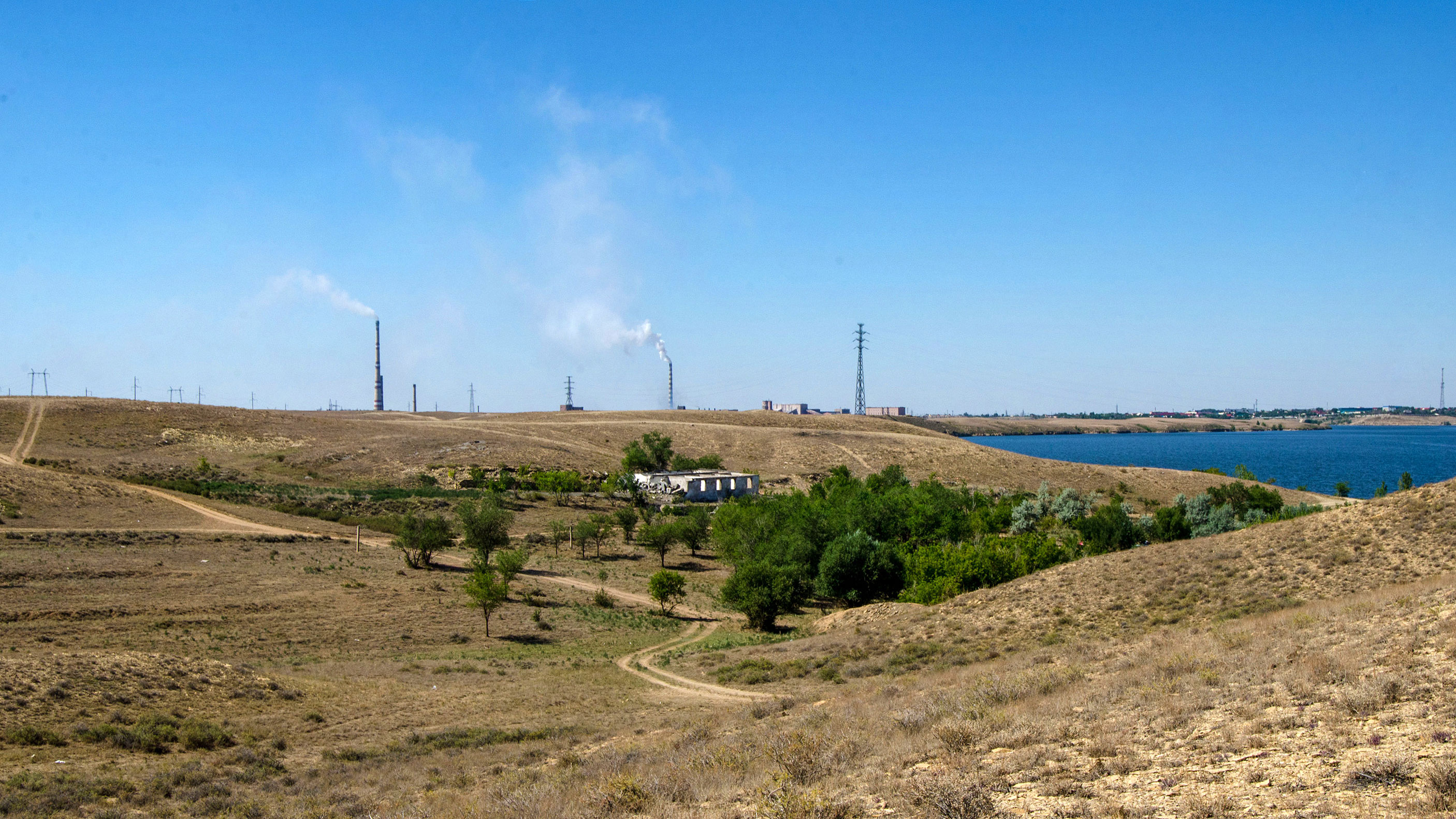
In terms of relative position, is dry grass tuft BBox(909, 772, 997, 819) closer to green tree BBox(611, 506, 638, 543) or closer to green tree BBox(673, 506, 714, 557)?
green tree BBox(673, 506, 714, 557)

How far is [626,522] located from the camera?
63031 millimetres

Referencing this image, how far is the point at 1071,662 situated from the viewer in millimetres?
18359

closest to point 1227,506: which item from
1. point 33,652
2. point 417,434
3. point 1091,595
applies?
point 1091,595

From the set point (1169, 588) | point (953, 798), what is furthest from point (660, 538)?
point (953, 798)

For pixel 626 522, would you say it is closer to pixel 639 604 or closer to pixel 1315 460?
pixel 639 604

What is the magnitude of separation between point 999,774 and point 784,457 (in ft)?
322

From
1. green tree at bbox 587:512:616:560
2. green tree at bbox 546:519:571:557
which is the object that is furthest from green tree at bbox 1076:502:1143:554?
green tree at bbox 546:519:571:557

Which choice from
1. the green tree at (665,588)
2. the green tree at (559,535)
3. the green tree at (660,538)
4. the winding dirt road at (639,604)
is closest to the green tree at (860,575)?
the winding dirt road at (639,604)

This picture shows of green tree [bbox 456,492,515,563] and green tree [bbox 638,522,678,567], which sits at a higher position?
green tree [bbox 456,492,515,563]

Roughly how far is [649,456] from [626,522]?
3484cm

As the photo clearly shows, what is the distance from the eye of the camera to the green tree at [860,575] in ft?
133

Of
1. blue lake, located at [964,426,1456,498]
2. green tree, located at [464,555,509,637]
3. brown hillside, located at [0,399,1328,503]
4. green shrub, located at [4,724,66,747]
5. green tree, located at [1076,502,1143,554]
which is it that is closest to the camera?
green shrub, located at [4,724,66,747]

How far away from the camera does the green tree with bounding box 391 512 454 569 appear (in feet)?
157

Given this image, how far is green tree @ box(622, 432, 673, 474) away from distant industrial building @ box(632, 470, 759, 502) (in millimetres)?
6042
